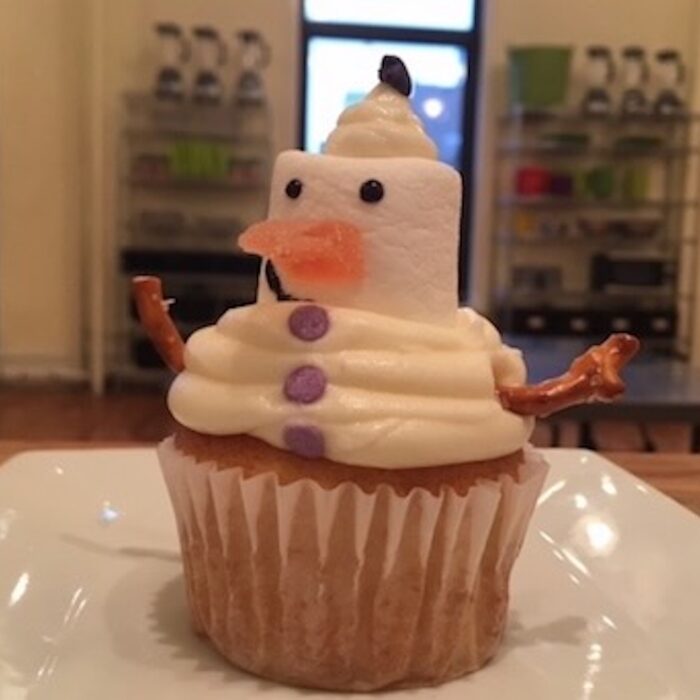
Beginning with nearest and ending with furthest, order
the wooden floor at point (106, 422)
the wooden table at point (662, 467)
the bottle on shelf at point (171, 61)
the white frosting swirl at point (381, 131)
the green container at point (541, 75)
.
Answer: the white frosting swirl at point (381, 131) < the wooden table at point (662, 467) < the wooden floor at point (106, 422) < the bottle on shelf at point (171, 61) < the green container at point (541, 75)

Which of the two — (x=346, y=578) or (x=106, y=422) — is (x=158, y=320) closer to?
(x=346, y=578)

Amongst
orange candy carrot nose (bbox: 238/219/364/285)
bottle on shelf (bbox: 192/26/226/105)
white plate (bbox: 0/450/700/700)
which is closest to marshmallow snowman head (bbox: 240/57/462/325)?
orange candy carrot nose (bbox: 238/219/364/285)

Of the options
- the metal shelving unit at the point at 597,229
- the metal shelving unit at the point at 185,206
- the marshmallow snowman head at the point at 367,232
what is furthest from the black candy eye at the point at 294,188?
the metal shelving unit at the point at 597,229

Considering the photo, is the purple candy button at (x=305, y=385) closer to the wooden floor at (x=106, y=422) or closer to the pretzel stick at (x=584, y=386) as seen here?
→ the pretzel stick at (x=584, y=386)

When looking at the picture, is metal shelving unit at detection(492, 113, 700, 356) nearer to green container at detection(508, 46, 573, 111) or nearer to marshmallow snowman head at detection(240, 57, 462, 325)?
green container at detection(508, 46, 573, 111)

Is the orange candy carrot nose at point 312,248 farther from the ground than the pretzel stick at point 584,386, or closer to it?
farther from the ground

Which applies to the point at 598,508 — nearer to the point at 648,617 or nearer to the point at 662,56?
the point at 648,617

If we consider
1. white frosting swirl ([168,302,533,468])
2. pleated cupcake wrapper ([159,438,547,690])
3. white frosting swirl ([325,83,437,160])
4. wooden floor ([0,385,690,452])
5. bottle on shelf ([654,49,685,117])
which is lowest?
wooden floor ([0,385,690,452])
